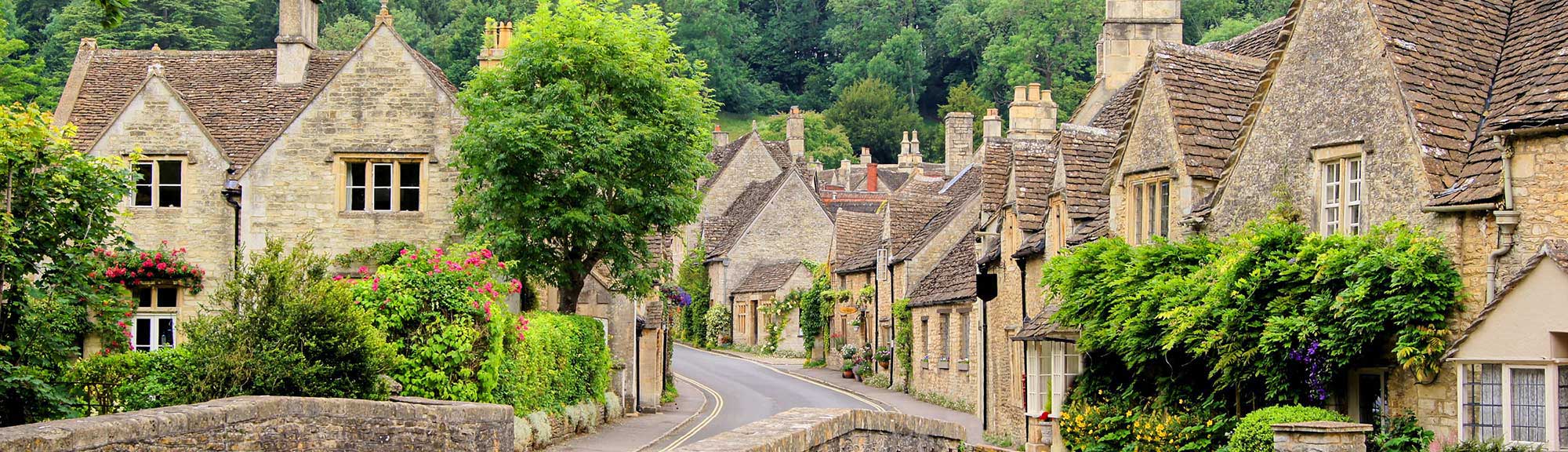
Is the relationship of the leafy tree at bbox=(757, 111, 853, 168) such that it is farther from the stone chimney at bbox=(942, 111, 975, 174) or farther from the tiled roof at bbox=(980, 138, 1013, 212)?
the tiled roof at bbox=(980, 138, 1013, 212)

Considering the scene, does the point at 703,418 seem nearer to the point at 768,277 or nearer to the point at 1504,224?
the point at 1504,224

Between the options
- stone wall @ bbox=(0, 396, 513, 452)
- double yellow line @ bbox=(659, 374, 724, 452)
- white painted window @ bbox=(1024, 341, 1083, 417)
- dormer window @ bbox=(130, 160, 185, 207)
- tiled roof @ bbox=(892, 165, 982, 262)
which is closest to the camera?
stone wall @ bbox=(0, 396, 513, 452)

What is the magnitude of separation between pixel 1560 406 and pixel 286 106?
85.3 feet

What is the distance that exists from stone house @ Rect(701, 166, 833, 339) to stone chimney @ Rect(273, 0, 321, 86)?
31638 mm

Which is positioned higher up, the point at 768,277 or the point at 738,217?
the point at 738,217

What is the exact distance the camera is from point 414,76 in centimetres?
3284

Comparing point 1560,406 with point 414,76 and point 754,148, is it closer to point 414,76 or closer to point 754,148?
point 414,76

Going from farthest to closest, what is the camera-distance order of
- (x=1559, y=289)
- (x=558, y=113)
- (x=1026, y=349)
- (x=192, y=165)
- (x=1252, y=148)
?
(x=192, y=165)
(x=558, y=113)
(x=1026, y=349)
(x=1252, y=148)
(x=1559, y=289)

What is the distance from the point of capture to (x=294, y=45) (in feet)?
114

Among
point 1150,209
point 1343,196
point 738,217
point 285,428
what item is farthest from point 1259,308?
point 738,217

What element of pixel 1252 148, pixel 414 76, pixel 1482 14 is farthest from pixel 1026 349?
pixel 414 76

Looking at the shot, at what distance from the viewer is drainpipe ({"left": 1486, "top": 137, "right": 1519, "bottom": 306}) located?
15.8m

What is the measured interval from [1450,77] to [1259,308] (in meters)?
3.20

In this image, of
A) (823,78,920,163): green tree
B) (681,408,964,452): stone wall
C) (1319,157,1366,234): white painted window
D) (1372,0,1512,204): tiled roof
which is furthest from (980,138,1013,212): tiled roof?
(823,78,920,163): green tree
